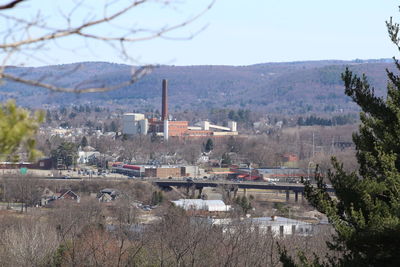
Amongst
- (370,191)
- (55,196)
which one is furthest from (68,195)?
(370,191)

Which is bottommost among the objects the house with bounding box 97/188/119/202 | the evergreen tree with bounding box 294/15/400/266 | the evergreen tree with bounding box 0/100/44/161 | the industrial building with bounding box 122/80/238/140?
the industrial building with bounding box 122/80/238/140

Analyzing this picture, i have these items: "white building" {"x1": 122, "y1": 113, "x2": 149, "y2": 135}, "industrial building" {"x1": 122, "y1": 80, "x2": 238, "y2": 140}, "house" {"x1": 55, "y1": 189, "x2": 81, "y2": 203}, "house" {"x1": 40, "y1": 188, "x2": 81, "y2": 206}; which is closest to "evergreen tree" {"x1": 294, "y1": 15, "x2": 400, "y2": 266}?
"house" {"x1": 40, "y1": 188, "x2": 81, "y2": 206}

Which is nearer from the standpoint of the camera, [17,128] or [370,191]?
[17,128]

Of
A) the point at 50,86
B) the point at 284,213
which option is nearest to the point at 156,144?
the point at 284,213

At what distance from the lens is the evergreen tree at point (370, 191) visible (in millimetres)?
8266

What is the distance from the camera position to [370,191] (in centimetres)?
909

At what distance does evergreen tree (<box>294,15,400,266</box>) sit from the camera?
27.1ft

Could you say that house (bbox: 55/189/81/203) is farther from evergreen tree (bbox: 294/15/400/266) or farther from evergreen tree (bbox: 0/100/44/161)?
evergreen tree (bbox: 0/100/44/161)

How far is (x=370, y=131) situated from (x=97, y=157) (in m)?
65.0

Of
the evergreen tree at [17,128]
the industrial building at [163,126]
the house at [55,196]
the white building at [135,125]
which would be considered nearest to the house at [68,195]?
the house at [55,196]

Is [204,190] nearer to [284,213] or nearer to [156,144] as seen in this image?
[284,213]

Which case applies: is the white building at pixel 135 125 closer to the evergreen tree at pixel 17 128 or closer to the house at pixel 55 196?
the house at pixel 55 196

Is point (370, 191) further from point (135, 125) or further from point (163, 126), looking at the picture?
point (135, 125)

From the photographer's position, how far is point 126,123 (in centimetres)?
9844
